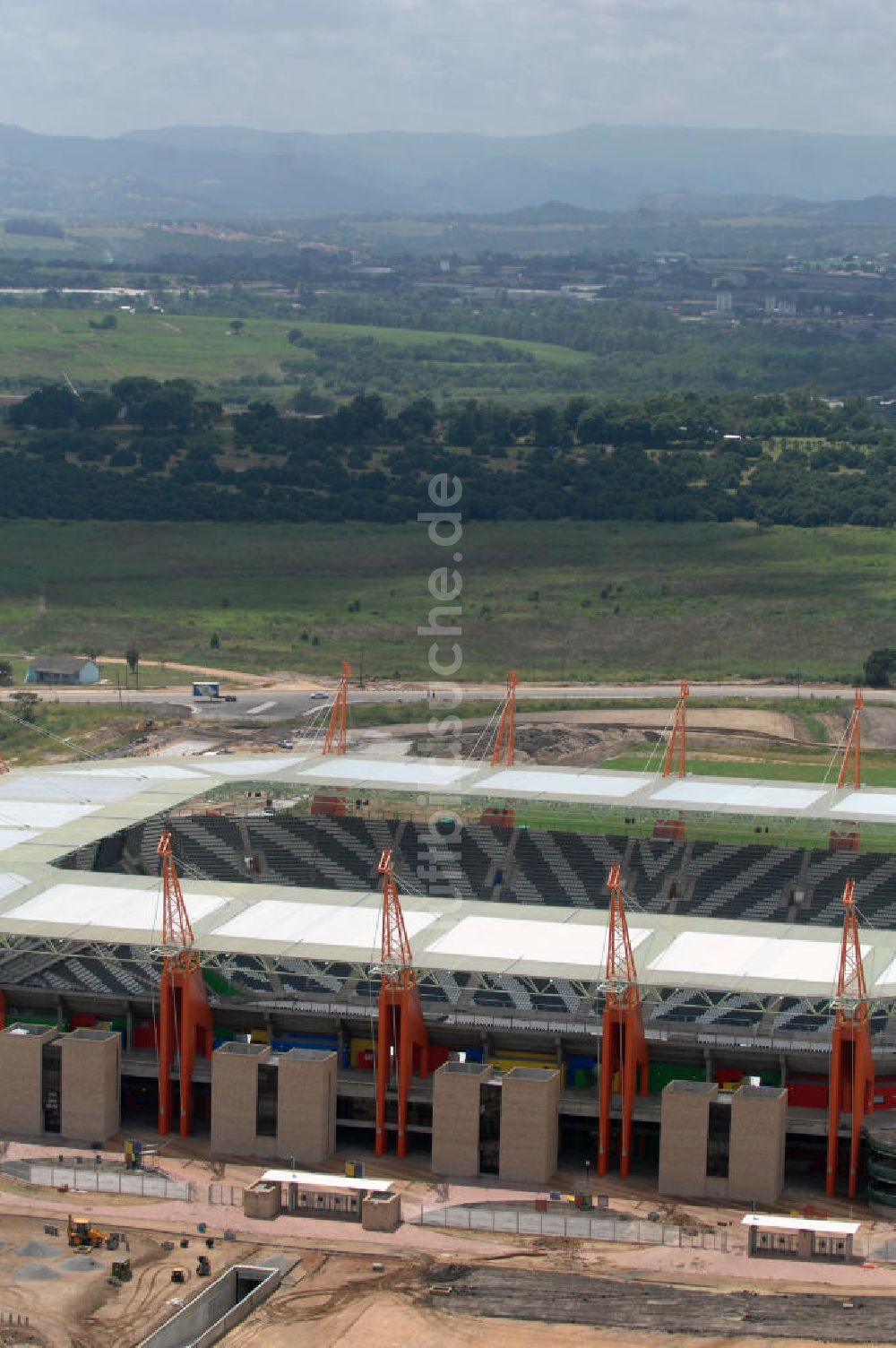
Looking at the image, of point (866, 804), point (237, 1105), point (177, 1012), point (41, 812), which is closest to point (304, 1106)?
point (237, 1105)

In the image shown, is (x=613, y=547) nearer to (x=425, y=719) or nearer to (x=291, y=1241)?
(x=425, y=719)

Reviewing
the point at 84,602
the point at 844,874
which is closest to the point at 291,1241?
the point at 844,874

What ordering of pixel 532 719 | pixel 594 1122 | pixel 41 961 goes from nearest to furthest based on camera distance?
pixel 594 1122
pixel 41 961
pixel 532 719

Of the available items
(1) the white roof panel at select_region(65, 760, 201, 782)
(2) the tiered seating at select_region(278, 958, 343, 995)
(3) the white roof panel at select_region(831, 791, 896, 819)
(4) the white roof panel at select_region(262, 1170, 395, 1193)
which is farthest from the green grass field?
(4) the white roof panel at select_region(262, 1170, 395, 1193)

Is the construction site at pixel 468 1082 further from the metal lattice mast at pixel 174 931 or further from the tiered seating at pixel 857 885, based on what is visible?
the tiered seating at pixel 857 885

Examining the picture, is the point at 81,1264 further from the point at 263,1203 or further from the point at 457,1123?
the point at 457,1123

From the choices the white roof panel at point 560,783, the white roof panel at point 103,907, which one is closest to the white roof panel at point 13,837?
the white roof panel at point 103,907
